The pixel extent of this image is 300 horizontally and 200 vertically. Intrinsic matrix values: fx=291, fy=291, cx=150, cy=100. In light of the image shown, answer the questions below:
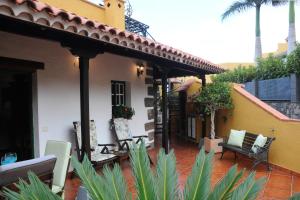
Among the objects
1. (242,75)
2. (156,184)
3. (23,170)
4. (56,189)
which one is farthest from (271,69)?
(156,184)

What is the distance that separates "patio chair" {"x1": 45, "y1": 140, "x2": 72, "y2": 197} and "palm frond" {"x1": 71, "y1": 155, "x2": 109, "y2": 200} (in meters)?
2.10

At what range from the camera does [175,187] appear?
1.49m

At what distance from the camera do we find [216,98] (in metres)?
8.10

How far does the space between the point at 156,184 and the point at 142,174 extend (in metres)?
0.09

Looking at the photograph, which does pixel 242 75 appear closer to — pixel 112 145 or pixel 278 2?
pixel 278 2

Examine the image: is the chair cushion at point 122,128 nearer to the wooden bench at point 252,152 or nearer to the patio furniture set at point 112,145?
the patio furniture set at point 112,145

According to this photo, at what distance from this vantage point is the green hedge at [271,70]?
8547 mm

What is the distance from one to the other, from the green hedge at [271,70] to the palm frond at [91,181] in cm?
→ 826

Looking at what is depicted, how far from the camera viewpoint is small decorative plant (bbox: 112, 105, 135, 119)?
23.8ft

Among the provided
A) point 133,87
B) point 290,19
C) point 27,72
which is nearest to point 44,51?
point 27,72

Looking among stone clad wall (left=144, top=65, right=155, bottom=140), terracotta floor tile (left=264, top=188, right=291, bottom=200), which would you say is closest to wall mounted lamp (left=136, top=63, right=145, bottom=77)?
stone clad wall (left=144, top=65, right=155, bottom=140)

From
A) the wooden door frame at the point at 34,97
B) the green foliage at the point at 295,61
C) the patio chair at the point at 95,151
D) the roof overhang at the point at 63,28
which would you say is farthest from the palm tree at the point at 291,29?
the wooden door frame at the point at 34,97

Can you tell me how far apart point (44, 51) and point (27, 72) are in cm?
54

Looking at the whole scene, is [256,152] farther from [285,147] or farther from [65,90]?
[65,90]
